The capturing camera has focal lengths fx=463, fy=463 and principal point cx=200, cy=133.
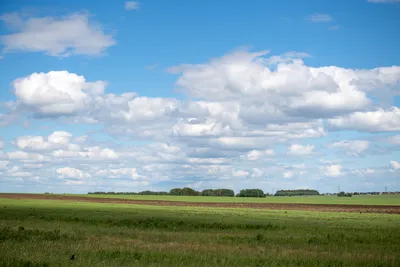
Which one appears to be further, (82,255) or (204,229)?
(204,229)

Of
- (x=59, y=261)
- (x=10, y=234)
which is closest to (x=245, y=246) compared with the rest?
(x=59, y=261)

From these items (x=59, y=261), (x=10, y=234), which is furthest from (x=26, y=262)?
(x=10, y=234)

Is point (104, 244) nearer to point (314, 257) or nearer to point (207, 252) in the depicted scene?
point (207, 252)

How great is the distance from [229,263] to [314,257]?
440 centimetres

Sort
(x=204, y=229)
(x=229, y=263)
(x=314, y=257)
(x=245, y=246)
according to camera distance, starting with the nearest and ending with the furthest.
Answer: (x=229, y=263), (x=314, y=257), (x=245, y=246), (x=204, y=229)

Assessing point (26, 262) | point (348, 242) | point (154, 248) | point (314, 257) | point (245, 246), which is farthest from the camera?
point (348, 242)

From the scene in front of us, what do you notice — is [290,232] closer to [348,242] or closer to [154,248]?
[348,242]

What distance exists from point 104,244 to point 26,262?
662 centimetres

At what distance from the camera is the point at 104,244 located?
22531mm

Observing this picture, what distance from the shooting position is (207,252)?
67.2 feet

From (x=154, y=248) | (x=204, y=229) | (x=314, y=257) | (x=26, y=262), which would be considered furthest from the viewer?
(x=204, y=229)

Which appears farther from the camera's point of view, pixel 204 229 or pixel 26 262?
pixel 204 229

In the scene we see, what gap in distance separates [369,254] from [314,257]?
284 cm

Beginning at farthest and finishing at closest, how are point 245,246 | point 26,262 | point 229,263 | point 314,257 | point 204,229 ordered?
point 204,229 < point 245,246 < point 314,257 < point 229,263 < point 26,262
